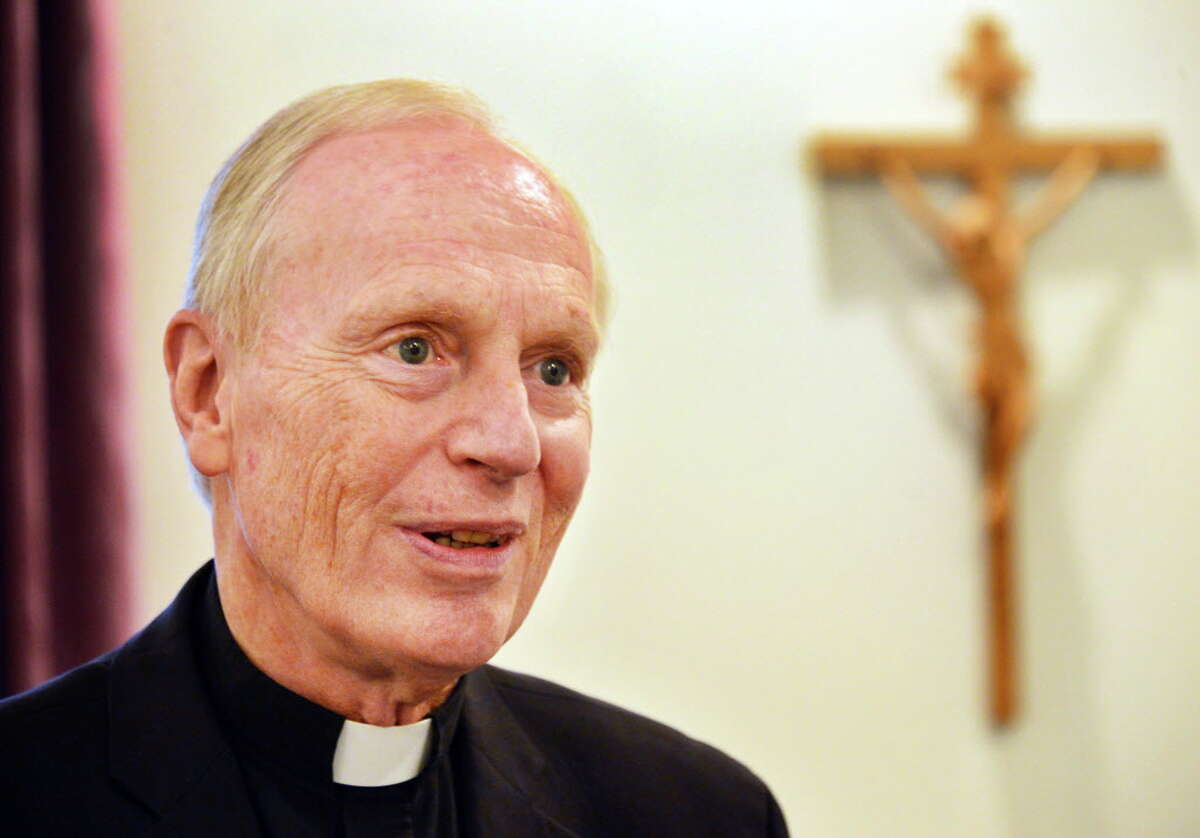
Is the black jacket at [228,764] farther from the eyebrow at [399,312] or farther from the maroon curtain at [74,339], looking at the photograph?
the maroon curtain at [74,339]

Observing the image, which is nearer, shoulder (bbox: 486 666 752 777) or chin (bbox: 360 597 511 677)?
chin (bbox: 360 597 511 677)

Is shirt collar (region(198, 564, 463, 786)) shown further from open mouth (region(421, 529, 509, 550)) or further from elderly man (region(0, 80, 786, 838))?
open mouth (region(421, 529, 509, 550))

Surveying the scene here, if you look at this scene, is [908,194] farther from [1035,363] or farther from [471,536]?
[471,536]

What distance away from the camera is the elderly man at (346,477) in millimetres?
1078

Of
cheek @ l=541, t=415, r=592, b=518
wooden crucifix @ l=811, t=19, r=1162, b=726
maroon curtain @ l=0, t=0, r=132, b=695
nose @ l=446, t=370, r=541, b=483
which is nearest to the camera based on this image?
nose @ l=446, t=370, r=541, b=483

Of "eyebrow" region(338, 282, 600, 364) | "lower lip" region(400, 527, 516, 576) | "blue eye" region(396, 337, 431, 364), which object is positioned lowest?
"lower lip" region(400, 527, 516, 576)

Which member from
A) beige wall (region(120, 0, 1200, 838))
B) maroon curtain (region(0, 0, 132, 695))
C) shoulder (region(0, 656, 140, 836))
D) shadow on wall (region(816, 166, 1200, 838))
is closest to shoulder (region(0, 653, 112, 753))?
shoulder (region(0, 656, 140, 836))

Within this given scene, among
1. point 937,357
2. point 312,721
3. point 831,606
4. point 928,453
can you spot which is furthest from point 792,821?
point 312,721

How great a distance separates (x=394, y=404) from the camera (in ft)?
3.55

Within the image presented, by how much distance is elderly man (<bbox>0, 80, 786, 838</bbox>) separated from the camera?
108cm

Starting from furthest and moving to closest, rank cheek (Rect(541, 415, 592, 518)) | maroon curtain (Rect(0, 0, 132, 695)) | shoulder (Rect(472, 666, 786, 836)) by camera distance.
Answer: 1. maroon curtain (Rect(0, 0, 132, 695))
2. shoulder (Rect(472, 666, 786, 836))
3. cheek (Rect(541, 415, 592, 518))

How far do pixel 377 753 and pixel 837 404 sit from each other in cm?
189

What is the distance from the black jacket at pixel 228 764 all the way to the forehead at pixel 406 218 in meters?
0.37

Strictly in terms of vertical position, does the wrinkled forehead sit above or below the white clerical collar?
above
